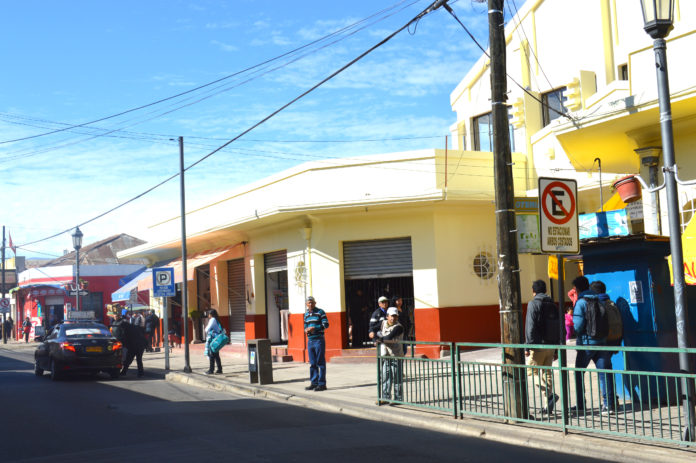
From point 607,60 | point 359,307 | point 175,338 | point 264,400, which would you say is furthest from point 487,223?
point 175,338

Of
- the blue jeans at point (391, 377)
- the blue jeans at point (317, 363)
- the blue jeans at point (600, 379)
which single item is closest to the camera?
the blue jeans at point (600, 379)

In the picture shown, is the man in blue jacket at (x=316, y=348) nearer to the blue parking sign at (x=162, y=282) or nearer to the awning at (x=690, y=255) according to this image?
the blue parking sign at (x=162, y=282)

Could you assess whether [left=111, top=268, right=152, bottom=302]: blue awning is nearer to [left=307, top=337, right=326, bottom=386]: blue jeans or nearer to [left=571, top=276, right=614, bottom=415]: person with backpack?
[left=307, top=337, right=326, bottom=386]: blue jeans

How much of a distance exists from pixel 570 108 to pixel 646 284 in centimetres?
1293

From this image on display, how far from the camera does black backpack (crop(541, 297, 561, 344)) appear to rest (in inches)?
399

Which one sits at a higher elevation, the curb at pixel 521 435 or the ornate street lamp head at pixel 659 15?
the ornate street lamp head at pixel 659 15

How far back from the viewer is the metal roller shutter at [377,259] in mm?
19531

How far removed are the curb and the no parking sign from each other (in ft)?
7.45

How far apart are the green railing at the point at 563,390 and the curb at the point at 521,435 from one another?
0.12m

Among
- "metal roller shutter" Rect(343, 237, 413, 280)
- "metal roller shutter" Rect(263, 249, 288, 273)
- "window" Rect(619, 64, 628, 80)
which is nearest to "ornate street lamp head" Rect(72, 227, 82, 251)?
"metal roller shutter" Rect(263, 249, 288, 273)

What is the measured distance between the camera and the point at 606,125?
12.4 metres

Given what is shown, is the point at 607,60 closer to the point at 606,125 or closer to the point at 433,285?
the point at 433,285

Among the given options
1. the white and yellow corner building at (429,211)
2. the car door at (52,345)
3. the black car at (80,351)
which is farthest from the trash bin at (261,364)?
the car door at (52,345)

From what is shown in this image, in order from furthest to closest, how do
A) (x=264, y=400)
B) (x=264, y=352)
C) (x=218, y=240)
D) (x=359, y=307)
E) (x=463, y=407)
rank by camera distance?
1. (x=218, y=240)
2. (x=359, y=307)
3. (x=264, y=352)
4. (x=264, y=400)
5. (x=463, y=407)
